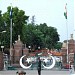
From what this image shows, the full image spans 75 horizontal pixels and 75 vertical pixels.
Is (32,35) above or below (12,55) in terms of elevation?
above

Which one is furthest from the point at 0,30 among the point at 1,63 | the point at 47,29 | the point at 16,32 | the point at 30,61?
the point at 47,29

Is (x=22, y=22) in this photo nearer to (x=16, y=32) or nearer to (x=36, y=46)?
(x=16, y=32)

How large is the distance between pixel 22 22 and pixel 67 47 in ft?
71.3

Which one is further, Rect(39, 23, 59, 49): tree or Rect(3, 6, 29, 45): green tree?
Rect(39, 23, 59, 49): tree

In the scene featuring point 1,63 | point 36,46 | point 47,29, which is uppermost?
point 47,29

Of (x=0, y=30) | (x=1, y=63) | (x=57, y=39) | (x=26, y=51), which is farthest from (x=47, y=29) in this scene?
(x=1, y=63)

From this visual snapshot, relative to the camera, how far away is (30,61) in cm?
5659

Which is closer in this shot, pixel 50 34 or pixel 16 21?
pixel 16 21

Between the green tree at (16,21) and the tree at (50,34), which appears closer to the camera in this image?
the green tree at (16,21)

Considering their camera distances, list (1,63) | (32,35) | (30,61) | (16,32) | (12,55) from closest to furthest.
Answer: (1,63) → (30,61) → (12,55) → (16,32) → (32,35)

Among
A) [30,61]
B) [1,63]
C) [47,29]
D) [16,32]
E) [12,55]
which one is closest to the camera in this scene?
[1,63]

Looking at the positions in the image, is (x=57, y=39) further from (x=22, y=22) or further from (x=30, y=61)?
(x=30, y=61)

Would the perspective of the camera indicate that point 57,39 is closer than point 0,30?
No

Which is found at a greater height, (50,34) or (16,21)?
(50,34)
